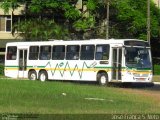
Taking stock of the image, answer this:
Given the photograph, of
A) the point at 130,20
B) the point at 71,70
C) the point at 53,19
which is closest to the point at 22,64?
the point at 71,70

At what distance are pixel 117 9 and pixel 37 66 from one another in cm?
2242

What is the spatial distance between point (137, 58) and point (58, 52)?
21.2ft

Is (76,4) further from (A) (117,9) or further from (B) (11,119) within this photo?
(B) (11,119)

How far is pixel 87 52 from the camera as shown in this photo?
115 feet

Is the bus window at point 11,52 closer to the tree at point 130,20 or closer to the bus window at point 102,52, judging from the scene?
the bus window at point 102,52

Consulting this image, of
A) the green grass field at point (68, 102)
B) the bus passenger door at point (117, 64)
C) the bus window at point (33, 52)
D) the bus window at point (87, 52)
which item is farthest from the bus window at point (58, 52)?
the green grass field at point (68, 102)

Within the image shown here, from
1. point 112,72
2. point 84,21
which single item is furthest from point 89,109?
point 84,21

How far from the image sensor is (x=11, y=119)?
42.3 ft

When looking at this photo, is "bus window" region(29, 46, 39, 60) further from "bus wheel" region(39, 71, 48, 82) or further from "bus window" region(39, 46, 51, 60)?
"bus wheel" region(39, 71, 48, 82)

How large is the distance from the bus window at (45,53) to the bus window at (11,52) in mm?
2722

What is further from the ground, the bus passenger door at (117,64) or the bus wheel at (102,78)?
the bus passenger door at (117,64)

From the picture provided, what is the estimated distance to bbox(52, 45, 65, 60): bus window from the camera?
36.8 m

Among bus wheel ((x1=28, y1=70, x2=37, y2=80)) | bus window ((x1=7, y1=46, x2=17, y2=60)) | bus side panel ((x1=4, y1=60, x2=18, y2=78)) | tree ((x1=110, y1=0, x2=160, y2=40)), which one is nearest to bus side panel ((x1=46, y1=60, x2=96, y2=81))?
bus wheel ((x1=28, y1=70, x2=37, y2=80))

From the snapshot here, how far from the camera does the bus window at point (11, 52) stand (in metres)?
40.3
